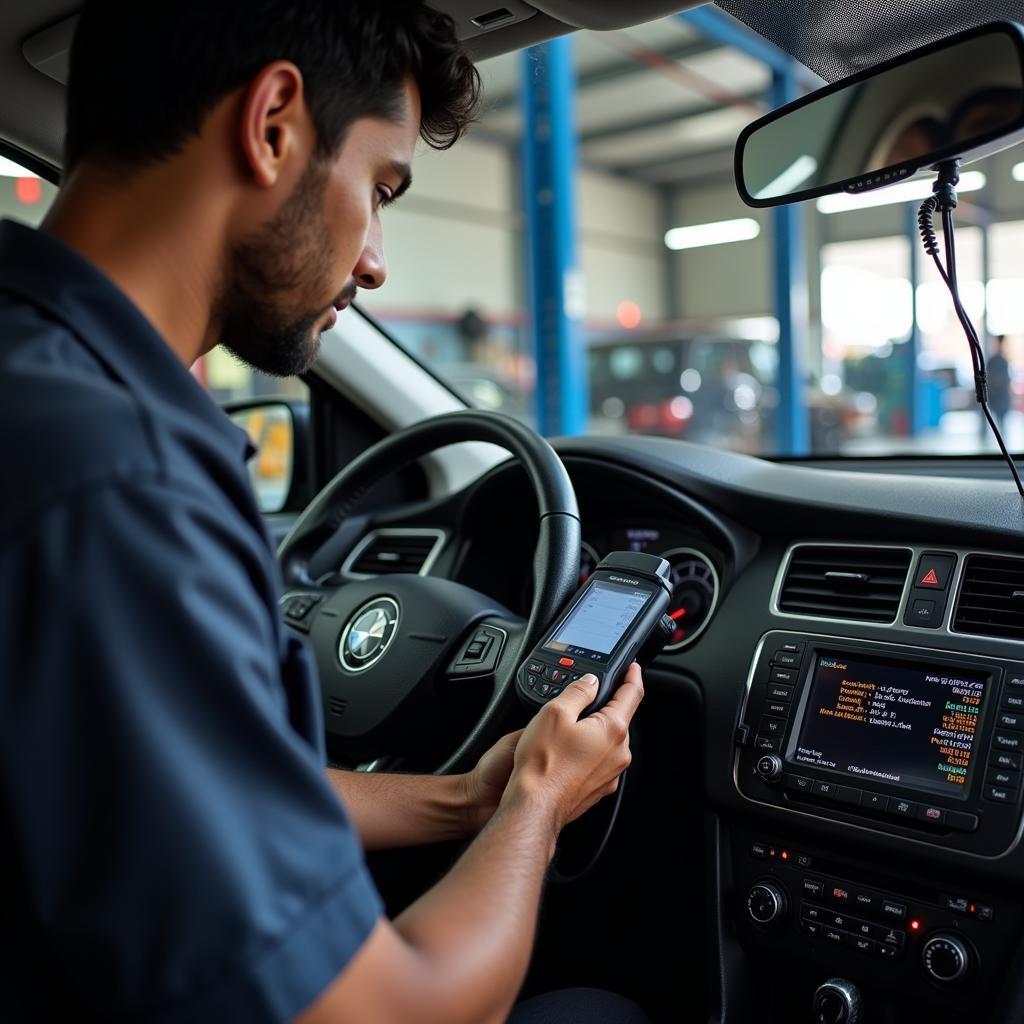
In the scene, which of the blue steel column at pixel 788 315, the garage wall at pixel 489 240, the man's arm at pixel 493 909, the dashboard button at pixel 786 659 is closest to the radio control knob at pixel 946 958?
the dashboard button at pixel 786 659

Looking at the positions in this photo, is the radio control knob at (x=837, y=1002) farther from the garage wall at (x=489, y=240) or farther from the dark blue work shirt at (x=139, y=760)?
the garage wall at (x=489, y=240)

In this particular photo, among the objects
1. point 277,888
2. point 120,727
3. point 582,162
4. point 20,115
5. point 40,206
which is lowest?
point 277,888

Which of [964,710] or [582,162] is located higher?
[582,162]

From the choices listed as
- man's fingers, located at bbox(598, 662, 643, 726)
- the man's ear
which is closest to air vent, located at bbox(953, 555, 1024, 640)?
man's fingers, located at bbox(598, 662, 643, 726)

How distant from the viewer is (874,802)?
1387 mm

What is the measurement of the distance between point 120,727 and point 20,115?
5.18ft

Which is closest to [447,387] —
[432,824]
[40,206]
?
[40,206]

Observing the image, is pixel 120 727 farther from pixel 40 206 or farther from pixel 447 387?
pixel 447 387

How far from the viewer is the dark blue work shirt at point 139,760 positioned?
626mm

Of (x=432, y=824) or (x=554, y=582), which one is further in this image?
(x=554, y=582)

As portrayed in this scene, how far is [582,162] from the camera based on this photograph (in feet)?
59.4

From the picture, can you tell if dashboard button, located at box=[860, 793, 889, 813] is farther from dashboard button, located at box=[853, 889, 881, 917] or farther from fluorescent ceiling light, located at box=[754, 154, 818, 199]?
fluorescent ceiling light, located at box=[754, 154, 818, 199]

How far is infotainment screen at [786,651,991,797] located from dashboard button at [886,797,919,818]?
2cm

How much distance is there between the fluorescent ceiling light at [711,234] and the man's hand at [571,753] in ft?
58.9
